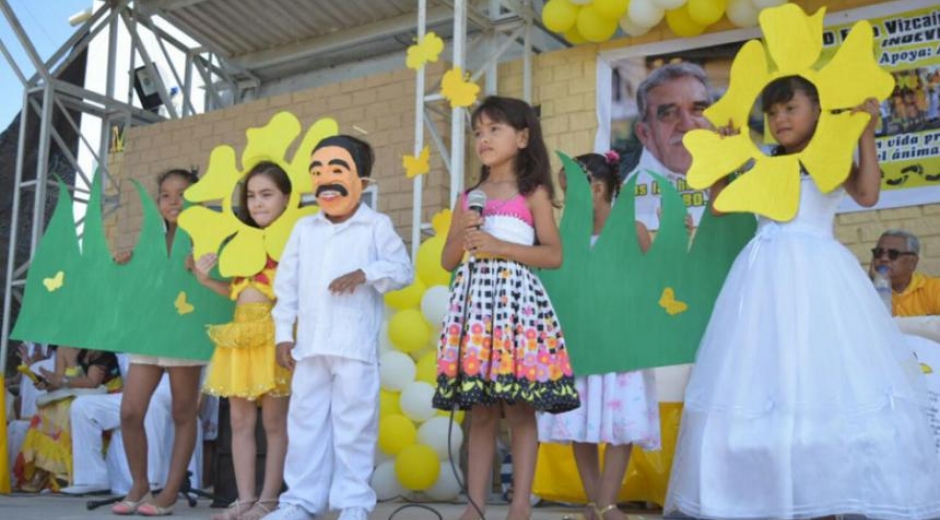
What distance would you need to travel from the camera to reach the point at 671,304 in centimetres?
337

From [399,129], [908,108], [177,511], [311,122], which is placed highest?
[311,122]

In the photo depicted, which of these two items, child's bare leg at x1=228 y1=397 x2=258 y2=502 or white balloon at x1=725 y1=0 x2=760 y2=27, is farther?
white balloon at x1=725 y1=0 x2=760 y2=27

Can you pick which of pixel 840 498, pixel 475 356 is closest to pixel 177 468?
pixel 475 356

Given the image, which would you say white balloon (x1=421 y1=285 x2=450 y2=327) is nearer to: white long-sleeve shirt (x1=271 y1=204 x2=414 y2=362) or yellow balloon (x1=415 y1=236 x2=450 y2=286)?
yellow balloon (x1=415 y1=236 x2=450 y2=286)

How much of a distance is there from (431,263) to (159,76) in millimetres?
4142

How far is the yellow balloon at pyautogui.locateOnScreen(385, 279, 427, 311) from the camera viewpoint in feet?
17.3

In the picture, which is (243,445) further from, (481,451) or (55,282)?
(55,282)

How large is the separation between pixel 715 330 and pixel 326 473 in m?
1.26

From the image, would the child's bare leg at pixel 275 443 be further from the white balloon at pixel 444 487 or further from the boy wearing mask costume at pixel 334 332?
the white balloon at pixel 444 487

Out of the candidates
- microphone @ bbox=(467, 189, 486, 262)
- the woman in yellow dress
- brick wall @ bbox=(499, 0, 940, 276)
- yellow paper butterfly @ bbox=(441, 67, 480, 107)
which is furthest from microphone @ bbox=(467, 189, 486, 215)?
the woman in yellow dress

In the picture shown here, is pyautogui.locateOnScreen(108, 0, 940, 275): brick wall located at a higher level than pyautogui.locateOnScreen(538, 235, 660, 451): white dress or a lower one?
higher

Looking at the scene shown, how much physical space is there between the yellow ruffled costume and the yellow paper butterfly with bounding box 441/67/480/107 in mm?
2236

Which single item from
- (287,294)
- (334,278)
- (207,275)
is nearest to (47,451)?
(207,275)

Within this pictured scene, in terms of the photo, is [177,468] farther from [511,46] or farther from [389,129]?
A: [511,46]
